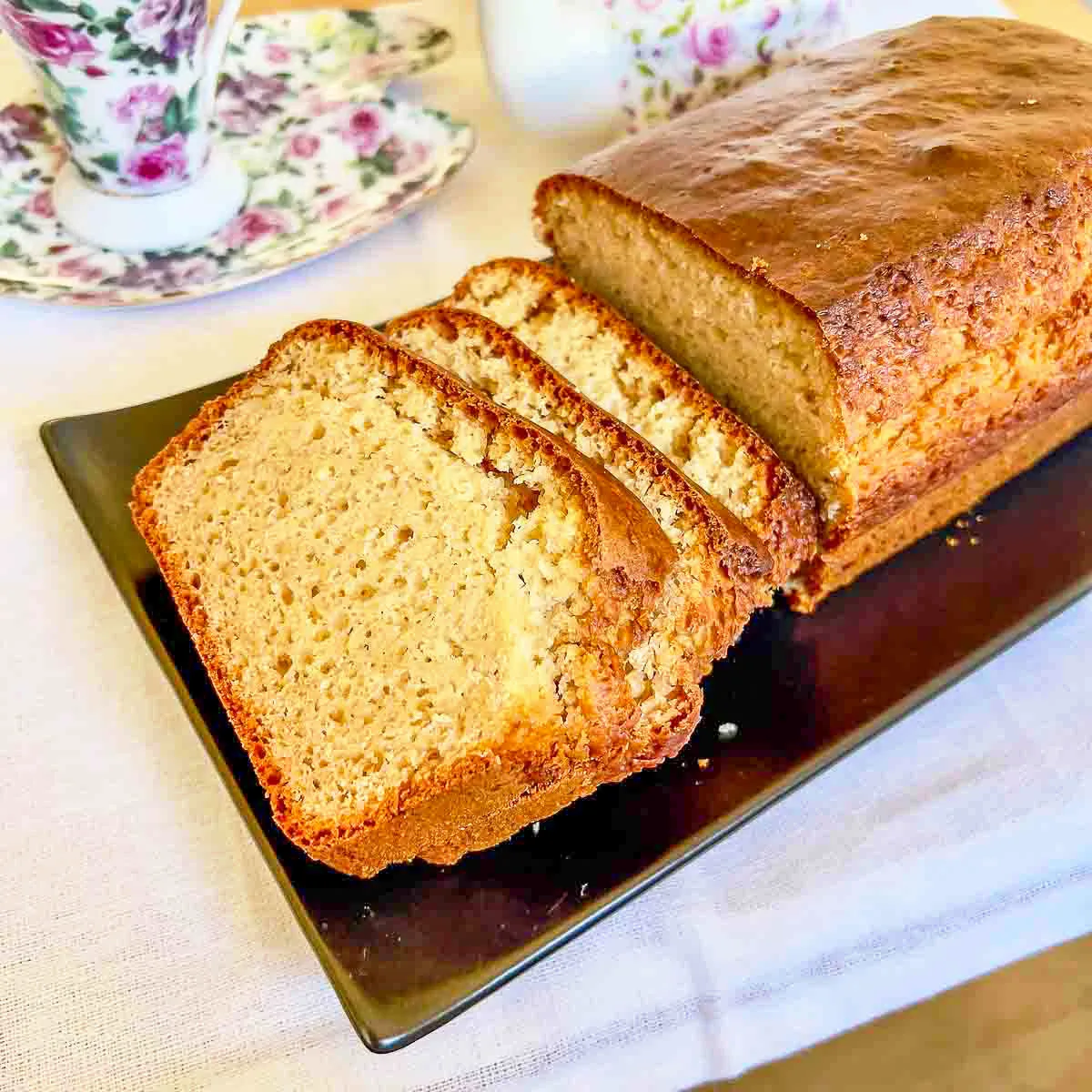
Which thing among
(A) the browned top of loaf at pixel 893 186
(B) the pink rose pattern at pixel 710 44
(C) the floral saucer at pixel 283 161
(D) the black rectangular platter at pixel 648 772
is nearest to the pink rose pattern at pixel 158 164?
(C) the floral saucer at pixel 283 161

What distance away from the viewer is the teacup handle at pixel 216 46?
1.96 metres

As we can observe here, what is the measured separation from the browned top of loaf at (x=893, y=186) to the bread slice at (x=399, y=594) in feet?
1.27

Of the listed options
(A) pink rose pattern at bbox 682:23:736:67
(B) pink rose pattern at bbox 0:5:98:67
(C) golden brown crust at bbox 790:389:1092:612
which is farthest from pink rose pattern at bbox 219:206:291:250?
(C) golden brown crust at bbox 790:389:1092:612

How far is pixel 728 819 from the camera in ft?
4.21

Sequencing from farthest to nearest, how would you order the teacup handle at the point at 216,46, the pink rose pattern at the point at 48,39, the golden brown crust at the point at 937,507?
the teacup handle at the point at 216,46 < the pink rose pattern at the point at 48,39 < the golden brown crust at the point at 937,507

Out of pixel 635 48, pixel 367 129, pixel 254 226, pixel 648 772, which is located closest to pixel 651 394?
pixel 648 772

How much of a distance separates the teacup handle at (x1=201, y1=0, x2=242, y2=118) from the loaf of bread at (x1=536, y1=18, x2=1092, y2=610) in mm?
707

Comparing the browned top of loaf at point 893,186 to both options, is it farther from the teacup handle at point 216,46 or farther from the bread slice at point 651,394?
the teacup handle at point 216,46

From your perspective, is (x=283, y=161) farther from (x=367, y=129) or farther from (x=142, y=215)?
(x=142, y=215)

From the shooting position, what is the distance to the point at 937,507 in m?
1.64

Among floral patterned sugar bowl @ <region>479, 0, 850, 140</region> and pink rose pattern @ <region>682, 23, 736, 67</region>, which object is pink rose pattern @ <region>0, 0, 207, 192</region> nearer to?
floral patterned sugar bowl @ <region>479, 0, 850, 140</region>

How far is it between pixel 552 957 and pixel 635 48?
161 cm

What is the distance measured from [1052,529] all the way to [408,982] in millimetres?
1136

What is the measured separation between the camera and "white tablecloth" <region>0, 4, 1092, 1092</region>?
122 centimetres
